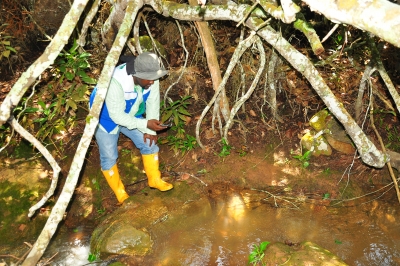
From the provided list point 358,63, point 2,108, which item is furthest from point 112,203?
point 358,63

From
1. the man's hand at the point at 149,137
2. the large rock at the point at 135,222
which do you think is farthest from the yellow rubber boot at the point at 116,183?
the man's hand at the point at 149,137

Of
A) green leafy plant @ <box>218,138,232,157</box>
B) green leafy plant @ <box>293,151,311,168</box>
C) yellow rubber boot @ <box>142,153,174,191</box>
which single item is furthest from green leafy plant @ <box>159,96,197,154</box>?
green leafy plant @ <box>293,151,311,168</box>

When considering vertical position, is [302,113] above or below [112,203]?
above

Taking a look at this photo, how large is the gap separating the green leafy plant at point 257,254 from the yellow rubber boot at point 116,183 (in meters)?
1.94

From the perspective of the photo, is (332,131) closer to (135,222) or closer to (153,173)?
(153,173)

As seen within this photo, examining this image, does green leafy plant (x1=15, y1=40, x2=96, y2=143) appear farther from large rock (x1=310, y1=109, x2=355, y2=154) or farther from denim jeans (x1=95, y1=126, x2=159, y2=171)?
large rock (x1=310, y1=109, x2=355, y2=154)

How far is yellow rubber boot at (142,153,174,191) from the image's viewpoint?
5.00 meters

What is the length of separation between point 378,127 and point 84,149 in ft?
15.1

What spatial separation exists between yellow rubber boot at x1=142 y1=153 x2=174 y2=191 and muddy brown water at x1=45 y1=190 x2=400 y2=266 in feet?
1.46

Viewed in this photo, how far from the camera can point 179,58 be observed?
6715mm

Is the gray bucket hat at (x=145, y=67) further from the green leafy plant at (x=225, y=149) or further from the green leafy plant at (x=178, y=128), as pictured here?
the green leafy plant at (x=225, y=149)

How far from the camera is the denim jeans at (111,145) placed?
14.8 ft

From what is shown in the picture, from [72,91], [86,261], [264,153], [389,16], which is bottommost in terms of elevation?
[86,261]

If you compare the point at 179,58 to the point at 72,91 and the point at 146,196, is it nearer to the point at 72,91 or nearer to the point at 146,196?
the point at 72,91
